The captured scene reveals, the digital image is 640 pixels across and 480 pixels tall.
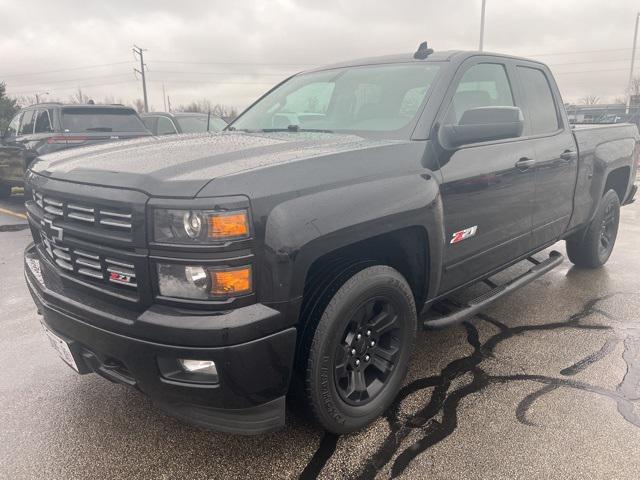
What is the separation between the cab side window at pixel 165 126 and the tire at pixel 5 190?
3.08 meters

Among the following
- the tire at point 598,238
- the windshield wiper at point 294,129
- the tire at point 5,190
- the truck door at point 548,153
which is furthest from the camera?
the tire at point 5,190

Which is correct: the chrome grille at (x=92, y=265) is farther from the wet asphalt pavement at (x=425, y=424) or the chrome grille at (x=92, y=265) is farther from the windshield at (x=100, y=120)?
the windshield at (x=100, y=120)

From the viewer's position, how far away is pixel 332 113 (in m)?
3.22

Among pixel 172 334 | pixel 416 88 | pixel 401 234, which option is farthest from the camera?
pixel 416 88

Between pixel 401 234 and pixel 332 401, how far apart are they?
882mm

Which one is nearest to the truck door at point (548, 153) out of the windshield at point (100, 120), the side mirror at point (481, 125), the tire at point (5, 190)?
the side mirror at point (481, 125)

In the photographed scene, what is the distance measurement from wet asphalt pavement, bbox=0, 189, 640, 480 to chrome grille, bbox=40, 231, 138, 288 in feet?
2.98

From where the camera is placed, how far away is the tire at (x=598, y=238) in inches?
187

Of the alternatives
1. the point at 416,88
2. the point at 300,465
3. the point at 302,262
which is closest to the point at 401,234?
the point at 302,262

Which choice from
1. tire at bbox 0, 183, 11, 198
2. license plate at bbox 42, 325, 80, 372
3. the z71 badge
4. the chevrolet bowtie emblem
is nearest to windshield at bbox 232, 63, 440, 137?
the z71 badge

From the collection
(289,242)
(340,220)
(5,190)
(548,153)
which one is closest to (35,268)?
(289,242)

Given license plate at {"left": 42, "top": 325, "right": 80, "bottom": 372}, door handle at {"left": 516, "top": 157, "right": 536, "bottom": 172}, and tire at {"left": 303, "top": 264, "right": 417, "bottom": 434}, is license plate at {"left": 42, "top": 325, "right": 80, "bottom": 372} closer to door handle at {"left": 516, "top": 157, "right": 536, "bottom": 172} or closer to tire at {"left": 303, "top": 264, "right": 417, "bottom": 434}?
tire at {"left": 303, "top": 264, "right": 417, "bottom": 434}

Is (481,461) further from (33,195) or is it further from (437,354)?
(33,195)

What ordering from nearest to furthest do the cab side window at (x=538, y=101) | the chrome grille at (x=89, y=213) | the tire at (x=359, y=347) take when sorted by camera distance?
the chrome grille at (x=89, y=213), the tire at (x=359, y=347), the cab side window at (x=538, y=101)
